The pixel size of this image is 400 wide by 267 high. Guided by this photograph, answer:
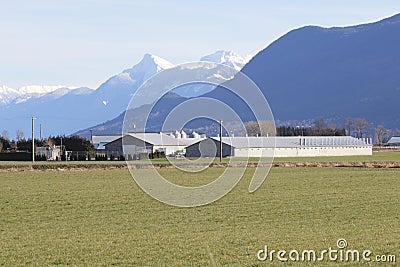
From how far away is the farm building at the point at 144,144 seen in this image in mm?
129375

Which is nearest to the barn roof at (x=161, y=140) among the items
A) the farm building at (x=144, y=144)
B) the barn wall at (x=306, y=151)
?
the farm building at (x=144, y=144)

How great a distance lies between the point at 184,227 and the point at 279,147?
118549mm

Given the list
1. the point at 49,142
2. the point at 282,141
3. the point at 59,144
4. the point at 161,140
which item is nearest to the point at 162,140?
the point at 161,140

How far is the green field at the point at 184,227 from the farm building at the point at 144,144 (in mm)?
89983

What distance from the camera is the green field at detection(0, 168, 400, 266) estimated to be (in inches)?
644

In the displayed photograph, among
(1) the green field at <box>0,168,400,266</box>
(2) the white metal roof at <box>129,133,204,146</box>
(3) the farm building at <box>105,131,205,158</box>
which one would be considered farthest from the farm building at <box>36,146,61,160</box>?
(1) the green field at <box>0,168,400,266</box>

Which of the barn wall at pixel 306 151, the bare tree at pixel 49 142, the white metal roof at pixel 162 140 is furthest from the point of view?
the white metal roof at pixel 162 140

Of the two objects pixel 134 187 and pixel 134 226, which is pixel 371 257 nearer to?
pixel 134 226

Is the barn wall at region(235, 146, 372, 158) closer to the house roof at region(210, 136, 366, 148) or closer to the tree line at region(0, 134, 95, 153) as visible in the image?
the house roof at region(210, 136, 366, 148)

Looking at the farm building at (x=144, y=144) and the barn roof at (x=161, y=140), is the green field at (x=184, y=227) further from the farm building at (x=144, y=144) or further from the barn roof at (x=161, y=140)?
the barn roof at (x=161, y=140)

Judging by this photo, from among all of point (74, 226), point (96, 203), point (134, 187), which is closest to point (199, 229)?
point (74, 226)

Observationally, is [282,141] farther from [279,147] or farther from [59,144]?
[59,144]

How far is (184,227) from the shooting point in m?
22.2

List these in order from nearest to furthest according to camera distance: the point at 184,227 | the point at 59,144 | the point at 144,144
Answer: the point at 184,227
the point at 144,144
the point at 59,144
